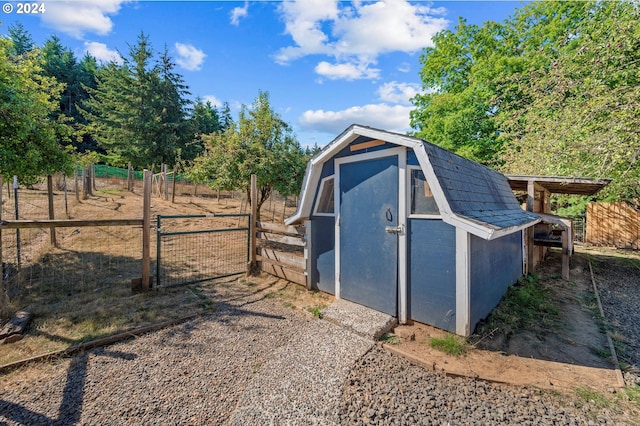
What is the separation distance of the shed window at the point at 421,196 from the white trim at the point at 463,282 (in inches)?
17.9

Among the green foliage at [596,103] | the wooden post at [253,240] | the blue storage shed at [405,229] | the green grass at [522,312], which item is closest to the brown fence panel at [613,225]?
the green foliage at [596,103]

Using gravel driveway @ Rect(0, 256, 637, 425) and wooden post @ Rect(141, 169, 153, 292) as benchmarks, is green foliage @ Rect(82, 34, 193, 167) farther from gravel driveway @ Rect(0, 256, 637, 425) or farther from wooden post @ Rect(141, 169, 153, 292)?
gravel driveway @ Rect(0, 256, 637, 425)

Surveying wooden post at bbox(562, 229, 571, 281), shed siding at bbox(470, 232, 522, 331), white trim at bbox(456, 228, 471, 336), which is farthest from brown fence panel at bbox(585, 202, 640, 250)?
white trim at bbox(456, 228, 471, 336)

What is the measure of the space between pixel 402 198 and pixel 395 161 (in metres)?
0.57

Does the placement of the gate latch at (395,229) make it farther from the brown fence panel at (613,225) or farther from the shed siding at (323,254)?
the brown fence panel at (613,225)

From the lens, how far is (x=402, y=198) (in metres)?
3.88

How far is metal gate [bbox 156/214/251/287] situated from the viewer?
18.2ft

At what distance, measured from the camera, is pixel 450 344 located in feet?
11.0

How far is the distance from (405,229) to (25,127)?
6.72 m

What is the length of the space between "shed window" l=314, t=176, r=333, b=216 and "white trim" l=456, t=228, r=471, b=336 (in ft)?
7.51

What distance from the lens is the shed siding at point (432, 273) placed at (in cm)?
358

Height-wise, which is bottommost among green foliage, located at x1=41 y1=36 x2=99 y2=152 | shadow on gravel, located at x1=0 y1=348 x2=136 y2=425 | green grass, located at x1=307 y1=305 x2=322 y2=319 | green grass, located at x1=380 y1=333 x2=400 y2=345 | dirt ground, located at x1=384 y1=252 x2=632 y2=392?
dirt ground, located at x1=384 y1=252 x2=632 y2=392

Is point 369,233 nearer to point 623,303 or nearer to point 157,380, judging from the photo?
point 157,380

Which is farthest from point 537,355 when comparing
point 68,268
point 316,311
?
point 68,268
